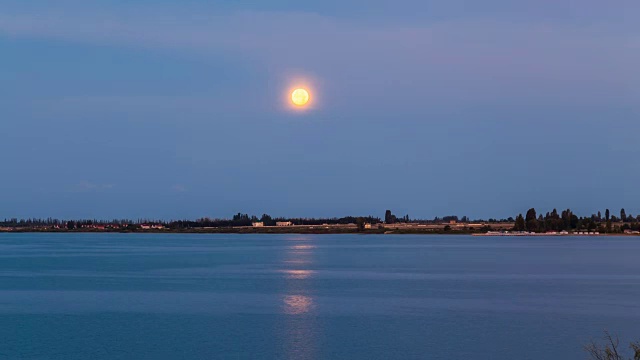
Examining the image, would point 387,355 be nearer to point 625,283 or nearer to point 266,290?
point 266,290

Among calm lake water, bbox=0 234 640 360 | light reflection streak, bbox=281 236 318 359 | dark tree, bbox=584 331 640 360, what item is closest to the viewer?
dark tree, bbox=584 331 640 360

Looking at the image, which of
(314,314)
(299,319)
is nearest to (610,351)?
(299,319)

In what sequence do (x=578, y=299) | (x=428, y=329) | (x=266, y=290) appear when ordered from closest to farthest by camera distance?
1. (x=428, y=329)
2. (x=578, y=299)
3. (x=266, y=290)

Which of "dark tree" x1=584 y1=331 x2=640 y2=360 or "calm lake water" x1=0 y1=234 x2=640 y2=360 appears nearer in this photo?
"dark tree" x1=584 y1=331 x2=640 y2=360

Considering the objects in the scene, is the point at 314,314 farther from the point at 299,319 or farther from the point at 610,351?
the point at 610,351

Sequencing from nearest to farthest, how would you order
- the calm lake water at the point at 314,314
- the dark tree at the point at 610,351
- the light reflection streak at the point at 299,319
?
1. the dark tree at the point at 610,351
2. the light reflection streak at the point at 299,319
3. the calm lake water at the point at 314,314

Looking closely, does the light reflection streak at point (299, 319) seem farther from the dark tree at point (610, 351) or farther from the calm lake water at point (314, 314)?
the dark tree at point (610, 351)

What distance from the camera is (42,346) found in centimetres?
4084

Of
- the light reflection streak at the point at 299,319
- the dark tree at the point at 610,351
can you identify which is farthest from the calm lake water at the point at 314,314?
the dark tree at the point at 610,351

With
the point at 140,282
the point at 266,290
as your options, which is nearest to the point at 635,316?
the point at 266,290

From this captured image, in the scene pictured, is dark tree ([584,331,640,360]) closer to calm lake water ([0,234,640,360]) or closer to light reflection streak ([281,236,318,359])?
calm lake water ([0,234,640,360])

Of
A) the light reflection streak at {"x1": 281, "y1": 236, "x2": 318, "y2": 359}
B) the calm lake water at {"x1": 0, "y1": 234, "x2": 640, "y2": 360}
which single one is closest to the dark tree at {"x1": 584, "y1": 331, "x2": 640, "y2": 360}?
the calm lake water at {"x1": 0, "y1": 234, "x2": 640, "y2": 360}

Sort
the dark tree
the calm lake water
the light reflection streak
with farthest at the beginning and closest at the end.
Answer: the calm lake water < the light reflection streak < the dark tree

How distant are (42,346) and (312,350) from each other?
13621mm
